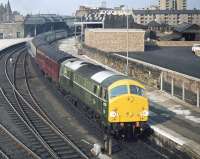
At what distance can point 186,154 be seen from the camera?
Answer: 18.2m

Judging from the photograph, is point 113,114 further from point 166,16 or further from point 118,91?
point 166,16

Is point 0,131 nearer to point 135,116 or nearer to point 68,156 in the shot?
point 68,156

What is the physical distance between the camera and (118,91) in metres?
20.9

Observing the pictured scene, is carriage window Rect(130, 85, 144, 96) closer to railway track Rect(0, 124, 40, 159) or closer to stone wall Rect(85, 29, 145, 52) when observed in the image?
railway track Rect(0, 124, 40, 159)

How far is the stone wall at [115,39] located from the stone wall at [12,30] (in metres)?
65.7

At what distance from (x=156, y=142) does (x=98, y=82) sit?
4.55m

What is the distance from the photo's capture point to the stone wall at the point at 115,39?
218 feet

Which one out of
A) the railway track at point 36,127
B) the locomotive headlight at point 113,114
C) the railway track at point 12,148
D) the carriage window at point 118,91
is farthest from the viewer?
the carriage window at point 118,91

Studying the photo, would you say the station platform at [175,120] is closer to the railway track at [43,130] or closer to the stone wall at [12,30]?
the railway track at [43,130]

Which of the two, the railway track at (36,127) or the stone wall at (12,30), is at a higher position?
the stone wall at (12,30)

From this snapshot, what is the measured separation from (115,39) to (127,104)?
4675cm

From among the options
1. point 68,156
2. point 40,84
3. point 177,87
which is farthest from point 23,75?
point 68,156

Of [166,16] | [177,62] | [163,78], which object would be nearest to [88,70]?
[163,78]

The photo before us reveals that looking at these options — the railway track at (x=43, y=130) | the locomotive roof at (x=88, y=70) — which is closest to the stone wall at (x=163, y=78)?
the locomotive roof at (x=88, y=70)
